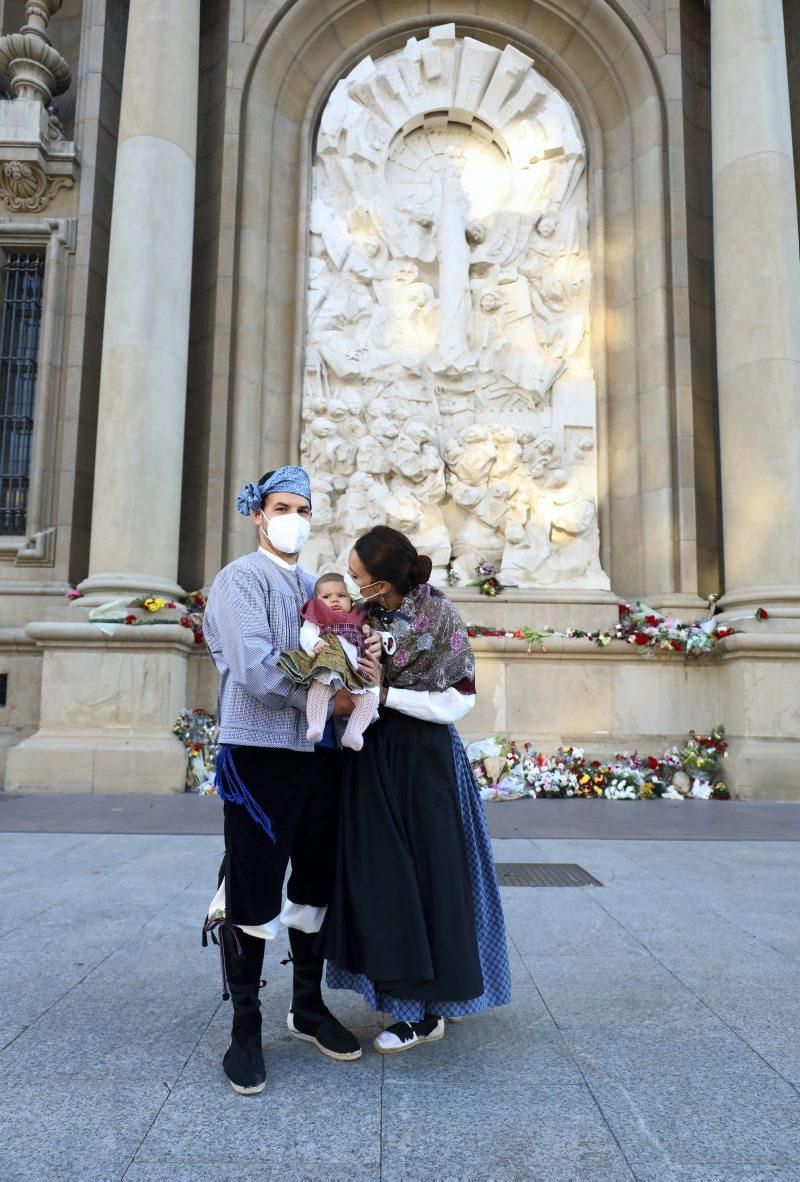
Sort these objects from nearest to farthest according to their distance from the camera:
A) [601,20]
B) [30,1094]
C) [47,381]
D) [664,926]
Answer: [30,1094]
[664,926]
[47,381]
[601,20]

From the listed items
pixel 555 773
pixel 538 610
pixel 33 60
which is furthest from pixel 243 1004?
pixel 33 60

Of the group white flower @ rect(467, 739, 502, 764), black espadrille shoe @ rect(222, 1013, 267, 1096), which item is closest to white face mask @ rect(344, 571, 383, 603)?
black espadrille shoe @ rect(222, 1013, 267, 1096)

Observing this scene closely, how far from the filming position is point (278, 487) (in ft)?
9.84

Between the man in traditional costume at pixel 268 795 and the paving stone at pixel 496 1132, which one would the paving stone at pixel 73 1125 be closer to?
the man in traditional costume at pixel 268 795

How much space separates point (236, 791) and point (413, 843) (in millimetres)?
586

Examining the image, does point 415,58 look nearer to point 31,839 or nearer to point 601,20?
point 601,20

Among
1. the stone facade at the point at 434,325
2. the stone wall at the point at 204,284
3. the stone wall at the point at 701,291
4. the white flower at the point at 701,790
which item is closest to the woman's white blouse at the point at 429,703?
the stone facade at the point at 434,325

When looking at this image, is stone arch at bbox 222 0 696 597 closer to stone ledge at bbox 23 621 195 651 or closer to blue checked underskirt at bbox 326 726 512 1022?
stone ledge at bbox 23 621 195 651

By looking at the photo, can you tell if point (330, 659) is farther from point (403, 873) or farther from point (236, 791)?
point (403, 873)

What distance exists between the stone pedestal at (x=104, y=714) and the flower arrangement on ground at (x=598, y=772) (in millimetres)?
3149

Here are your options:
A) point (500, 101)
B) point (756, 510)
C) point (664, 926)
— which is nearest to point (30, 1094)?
point (664, 926)

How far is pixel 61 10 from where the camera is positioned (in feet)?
40.6

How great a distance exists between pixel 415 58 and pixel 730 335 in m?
5.90

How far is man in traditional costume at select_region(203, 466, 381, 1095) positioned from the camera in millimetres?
2646
